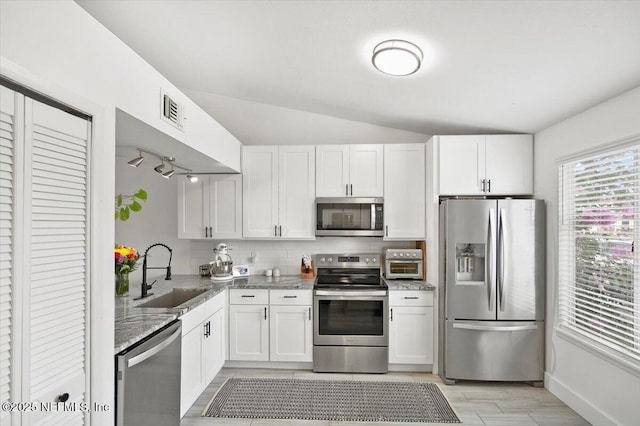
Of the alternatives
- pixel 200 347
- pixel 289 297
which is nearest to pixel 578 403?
pixel 289 297

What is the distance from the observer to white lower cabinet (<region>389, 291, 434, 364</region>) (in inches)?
132

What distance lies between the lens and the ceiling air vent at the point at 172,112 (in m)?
2.04

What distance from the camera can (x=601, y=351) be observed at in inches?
96.0

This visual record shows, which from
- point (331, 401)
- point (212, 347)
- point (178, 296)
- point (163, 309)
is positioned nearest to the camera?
point (163, 309)

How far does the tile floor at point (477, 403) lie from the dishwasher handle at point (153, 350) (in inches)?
35.1

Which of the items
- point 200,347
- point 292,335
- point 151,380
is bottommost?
point 292,335

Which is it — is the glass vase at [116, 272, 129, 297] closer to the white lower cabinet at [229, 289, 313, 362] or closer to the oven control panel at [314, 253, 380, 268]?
the white lower cabinet at [229, 289, 313, 362]

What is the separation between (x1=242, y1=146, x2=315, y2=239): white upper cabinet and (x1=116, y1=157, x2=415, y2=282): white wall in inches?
13.7

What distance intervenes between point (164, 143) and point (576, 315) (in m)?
3.37

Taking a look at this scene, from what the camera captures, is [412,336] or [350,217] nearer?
[412,336]

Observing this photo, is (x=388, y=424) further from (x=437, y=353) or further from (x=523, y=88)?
(x=523, y=88)

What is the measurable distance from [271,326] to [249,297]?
14.1 inches

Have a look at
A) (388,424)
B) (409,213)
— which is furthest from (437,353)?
(409,213)

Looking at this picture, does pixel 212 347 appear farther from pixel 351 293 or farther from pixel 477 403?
pixel 477 403
